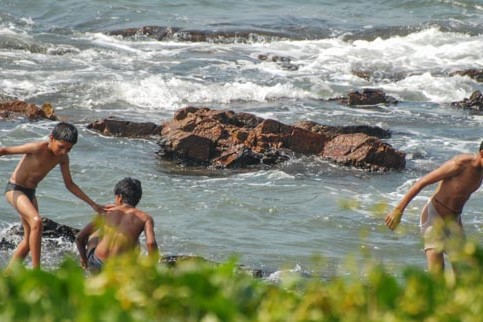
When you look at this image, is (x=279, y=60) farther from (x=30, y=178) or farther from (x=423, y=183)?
(x=423, y=183)

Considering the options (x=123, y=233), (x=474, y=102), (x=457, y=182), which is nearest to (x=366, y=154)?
(x=474, y=102)

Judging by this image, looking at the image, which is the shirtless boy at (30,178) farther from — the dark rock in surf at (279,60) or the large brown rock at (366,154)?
the dark rock in surf at (279,60)

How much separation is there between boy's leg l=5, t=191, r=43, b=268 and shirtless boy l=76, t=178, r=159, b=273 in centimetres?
95

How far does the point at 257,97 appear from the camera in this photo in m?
23.0

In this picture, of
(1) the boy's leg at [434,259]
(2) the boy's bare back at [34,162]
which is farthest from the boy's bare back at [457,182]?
(2) the boy's bare back at [34,162]

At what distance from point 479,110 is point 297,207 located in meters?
7.57

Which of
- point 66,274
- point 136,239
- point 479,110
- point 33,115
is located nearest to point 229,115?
point 33,115

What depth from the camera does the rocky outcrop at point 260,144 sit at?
684 inches

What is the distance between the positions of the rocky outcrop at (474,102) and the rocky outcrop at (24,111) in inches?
307

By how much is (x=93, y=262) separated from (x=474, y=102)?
14101mm

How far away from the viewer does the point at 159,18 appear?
31594 millimetres

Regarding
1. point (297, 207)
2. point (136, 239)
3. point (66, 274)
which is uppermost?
point (66, 274)

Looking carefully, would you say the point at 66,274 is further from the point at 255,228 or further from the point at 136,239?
the point at 255,228

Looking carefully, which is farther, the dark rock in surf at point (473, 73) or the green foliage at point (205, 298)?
the dark rock in surf at point (473, 73)
